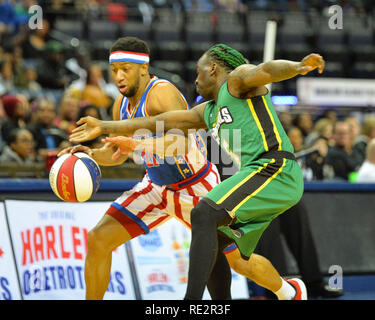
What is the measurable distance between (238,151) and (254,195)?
347 millimetres

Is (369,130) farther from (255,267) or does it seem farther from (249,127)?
(249,127)

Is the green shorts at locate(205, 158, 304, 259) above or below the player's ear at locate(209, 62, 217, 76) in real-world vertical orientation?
below

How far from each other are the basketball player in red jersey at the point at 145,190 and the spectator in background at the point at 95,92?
5273 mm

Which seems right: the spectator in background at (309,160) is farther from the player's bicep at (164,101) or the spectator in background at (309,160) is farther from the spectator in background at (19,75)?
the spectator in background at (19,75)

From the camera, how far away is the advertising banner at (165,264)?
6.50 metres

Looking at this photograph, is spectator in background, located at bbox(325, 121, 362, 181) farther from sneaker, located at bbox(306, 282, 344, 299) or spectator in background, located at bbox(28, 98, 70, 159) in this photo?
spectator in background, located at bbox(28, 98, 70, 159)

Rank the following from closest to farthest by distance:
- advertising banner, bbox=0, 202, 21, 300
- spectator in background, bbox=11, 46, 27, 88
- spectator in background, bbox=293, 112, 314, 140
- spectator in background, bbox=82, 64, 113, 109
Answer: advertising banner, bbox=0, 202, 21, 300, spectator in background, bbox=82, 64, 113, 109, spectator in background, bbox=293, 112, 314, 140, spectator in background, bbox=11, 46, 27, 88

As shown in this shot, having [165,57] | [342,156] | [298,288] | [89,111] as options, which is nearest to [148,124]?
[298,288]

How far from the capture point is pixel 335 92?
1145 cm

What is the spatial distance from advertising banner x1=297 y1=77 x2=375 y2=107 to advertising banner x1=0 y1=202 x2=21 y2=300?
6.52m

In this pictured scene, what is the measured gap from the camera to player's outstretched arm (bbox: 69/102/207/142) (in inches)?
174

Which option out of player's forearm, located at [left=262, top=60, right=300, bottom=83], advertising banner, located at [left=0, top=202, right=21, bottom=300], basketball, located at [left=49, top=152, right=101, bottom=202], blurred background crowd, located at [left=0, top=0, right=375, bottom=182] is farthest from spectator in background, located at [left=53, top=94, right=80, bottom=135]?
player's forearm, located at [left=262, top=60, right=300, bottom=83]
